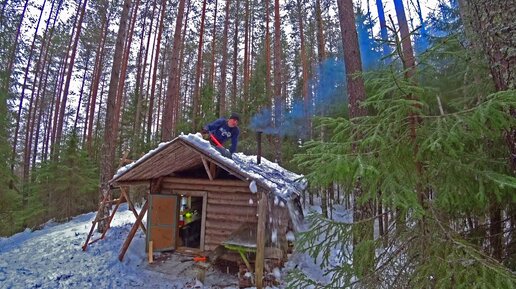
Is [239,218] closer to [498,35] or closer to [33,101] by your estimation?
[498,35]

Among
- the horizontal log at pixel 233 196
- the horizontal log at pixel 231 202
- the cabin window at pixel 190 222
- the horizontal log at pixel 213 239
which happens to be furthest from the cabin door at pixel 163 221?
the horizontal log at pixel 233 196

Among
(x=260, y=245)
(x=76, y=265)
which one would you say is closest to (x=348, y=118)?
(x=260, y=245)

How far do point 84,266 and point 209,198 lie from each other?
389cm

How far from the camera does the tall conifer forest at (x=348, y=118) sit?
80.7 inches

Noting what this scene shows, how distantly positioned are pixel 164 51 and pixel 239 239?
19630mm

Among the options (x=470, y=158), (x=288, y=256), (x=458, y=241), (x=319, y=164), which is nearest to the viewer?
(x=458, y=241)

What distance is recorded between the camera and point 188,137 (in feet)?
24.6

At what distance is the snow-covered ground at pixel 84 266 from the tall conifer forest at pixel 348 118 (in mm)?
1731

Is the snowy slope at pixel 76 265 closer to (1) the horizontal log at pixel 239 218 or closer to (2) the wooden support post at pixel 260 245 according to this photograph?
(2) the wooden support post at pixel 260 245

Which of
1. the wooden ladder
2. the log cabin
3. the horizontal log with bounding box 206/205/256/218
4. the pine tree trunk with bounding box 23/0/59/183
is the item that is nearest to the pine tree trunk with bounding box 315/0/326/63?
the log cabin

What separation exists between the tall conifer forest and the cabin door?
5.62 ft

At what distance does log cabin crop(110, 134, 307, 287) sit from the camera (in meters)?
7.61

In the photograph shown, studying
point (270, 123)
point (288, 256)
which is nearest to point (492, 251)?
point (288, 256)

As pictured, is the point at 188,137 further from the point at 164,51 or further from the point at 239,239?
the point at 164,51
